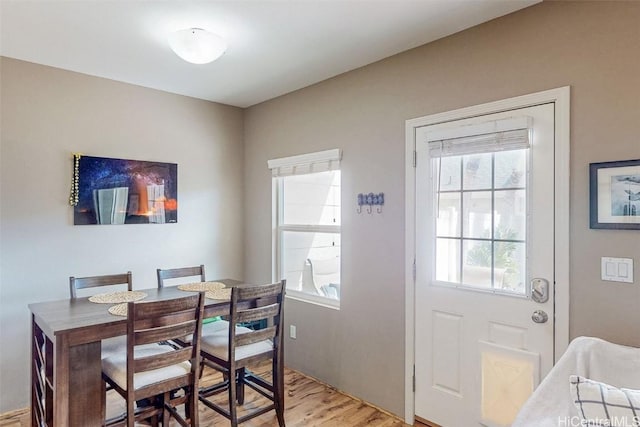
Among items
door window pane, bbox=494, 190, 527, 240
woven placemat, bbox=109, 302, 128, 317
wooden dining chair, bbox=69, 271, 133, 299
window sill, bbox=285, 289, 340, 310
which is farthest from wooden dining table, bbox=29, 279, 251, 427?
door window pane, bbox=494, 190, 527, 240

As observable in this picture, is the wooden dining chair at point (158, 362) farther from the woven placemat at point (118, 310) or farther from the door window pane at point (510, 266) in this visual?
the door window pane at point (510, 266)

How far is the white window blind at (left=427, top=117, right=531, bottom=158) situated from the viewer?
212 cm

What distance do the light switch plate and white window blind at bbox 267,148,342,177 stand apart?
191 centimetres

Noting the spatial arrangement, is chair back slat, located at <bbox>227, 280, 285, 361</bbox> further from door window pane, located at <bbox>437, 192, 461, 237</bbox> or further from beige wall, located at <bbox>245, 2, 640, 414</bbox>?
door window pane, located at <bbox>437, 192, 461, 237</bbox>

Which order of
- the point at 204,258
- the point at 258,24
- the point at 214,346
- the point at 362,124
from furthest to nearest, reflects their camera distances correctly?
the point at 204,258 < the point at 362,124 < the point at 214,346 < the point at 258,24

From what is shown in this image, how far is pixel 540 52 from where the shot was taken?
2.07 metres

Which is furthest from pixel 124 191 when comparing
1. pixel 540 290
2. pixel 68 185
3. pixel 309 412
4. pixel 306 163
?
pixel 540 290

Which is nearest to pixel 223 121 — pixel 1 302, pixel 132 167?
pixel 132 167

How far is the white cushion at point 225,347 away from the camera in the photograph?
2404mm

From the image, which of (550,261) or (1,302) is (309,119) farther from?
(1,302)

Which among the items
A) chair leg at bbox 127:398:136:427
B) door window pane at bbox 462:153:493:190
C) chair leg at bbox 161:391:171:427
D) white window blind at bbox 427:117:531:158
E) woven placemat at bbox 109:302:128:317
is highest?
white window blind at bbox 427:117:531:158

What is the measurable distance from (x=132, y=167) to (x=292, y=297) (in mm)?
1865

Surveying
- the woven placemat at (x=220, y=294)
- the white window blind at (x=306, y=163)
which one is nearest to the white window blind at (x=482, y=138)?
the white window blind at (x=306, y=163)

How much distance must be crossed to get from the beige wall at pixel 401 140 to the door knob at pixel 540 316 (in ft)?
0.43
